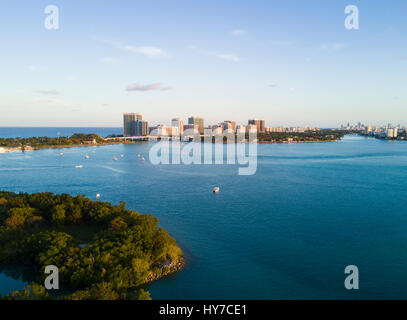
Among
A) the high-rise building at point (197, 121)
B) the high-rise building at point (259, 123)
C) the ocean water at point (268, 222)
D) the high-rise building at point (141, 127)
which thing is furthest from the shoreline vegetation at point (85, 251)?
the high-rise building at point (259, 123)

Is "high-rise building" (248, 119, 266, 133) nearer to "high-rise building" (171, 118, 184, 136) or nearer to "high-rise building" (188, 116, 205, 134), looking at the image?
"high-rise building" (188, 116, 205, 134)

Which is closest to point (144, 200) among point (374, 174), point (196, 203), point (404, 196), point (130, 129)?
point (196, 203)

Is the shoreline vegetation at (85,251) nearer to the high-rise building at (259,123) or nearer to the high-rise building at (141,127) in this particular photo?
the high-rise building at (141,127)

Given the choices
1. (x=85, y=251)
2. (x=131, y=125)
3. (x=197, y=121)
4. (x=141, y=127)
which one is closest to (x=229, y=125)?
(x=197, y=121)

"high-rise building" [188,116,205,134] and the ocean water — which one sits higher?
"high-rise building" [188,116,205,134]

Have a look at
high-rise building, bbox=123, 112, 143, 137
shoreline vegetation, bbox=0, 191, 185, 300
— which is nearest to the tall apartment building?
high-rise building, bbox=123, 112, 143, 137

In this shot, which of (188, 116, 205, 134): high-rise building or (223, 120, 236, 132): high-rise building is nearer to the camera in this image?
(223, 120, 236, 132): high-rise building

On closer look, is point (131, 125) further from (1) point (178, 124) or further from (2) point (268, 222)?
(2) point (268, 222)
